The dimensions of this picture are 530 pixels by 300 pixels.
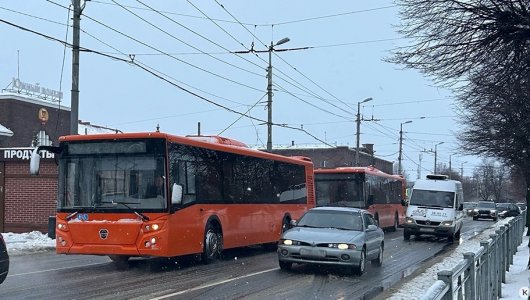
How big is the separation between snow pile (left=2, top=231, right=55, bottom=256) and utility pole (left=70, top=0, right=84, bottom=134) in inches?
145

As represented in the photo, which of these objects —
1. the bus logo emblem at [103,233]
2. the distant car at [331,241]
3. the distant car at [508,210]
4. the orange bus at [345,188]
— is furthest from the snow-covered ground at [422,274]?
the distant car at [508,210]

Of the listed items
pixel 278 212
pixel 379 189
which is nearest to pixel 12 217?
pixel 278 212

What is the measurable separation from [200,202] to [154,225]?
2007mm

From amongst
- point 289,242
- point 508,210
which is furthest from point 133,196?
point 508,210

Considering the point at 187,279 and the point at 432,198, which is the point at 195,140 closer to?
the point at 187,279

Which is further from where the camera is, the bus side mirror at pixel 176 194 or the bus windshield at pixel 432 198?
the bus windshield at pixel 432 198

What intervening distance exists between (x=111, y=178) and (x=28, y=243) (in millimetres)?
8211

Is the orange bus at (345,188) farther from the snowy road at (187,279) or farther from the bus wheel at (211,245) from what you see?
the bus wheel at (211,245)

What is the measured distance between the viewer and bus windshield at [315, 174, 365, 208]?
28.6 metres

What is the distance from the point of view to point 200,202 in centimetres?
1459

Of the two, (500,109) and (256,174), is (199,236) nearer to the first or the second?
(256,174)

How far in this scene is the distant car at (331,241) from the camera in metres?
13.4

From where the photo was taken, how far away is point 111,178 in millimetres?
13156

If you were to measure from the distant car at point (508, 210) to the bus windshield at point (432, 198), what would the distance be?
22.2 m
